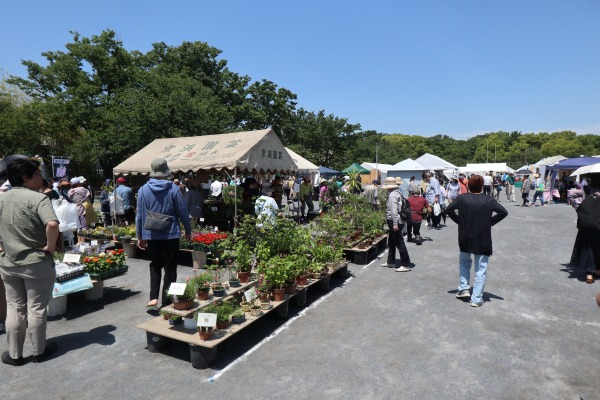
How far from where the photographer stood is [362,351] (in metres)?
3.83

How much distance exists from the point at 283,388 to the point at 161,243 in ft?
7.62

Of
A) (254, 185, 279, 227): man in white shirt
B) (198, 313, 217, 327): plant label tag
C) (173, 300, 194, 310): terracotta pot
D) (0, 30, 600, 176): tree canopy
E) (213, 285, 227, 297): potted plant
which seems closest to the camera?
(198, 313, 217, 327): plant label tag

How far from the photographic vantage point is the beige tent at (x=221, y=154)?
29.3 feet

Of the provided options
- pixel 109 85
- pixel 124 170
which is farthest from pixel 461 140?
pixel 124 170

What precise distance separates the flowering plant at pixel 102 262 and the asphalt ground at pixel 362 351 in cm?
52

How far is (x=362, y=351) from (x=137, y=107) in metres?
17.2

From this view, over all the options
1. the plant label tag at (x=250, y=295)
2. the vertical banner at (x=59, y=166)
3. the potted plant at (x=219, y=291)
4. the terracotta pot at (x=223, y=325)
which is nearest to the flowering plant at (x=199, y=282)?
the potted plant at (x=219, y=291)

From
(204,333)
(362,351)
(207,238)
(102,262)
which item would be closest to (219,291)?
(204,333)

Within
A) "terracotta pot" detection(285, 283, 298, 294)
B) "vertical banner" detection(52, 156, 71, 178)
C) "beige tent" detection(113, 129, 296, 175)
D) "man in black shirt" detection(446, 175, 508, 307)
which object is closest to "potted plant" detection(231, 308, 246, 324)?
"terracotta pot" detection(285, 283, 298, 294)

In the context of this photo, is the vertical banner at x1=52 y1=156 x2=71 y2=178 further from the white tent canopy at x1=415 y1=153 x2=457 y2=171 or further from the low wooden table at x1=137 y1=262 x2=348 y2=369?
the white tent canopy at x1=415 y1=153 x2=457 y2=171

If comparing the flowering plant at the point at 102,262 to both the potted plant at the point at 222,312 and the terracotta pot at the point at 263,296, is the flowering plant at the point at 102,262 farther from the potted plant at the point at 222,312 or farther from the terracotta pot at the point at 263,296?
the terracotta pot at the point at 263,296

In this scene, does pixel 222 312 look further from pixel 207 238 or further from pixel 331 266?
pixel 207 238

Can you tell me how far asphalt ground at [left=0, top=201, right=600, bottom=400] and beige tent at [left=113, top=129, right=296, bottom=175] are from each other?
12.4ft

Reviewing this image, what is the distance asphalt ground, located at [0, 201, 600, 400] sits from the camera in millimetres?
3150
